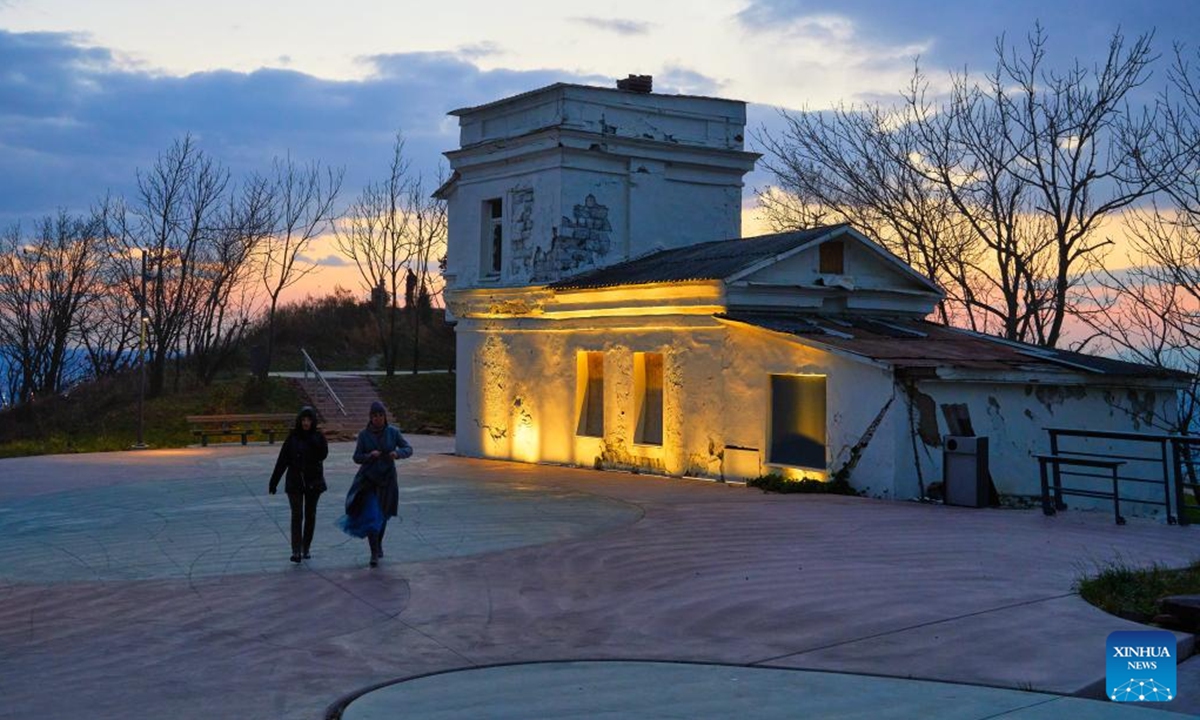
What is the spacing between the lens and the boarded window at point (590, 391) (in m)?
25.0

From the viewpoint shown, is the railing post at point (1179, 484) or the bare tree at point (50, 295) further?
the bare tree at point (50, 295)

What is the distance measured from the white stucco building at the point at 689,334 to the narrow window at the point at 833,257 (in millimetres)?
41

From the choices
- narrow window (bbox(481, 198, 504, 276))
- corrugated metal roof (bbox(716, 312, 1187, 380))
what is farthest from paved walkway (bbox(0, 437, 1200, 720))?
narrow window (bbox(481, 198, 504, 276))

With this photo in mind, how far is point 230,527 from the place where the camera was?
622 inches

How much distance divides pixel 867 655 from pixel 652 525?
701 centimetres

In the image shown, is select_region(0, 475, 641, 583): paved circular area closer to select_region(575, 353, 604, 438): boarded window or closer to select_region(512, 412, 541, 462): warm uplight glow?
select_region(575, 353, 604, 438): boarded window

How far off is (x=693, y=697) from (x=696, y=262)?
16.8 meters

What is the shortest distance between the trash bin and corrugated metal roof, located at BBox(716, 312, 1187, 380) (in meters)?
1.50

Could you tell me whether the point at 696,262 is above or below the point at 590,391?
above

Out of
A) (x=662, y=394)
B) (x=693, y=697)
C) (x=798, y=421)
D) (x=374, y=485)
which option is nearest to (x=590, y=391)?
(x=662, y=394)

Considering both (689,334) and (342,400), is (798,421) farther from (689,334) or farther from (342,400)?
(342,400)

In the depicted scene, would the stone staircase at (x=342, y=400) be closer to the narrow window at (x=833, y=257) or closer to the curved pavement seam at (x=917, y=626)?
the narrow window at (x=833, y=257)

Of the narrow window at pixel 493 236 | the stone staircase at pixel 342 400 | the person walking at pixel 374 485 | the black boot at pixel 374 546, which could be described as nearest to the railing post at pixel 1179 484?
the person walking at pixel 374 485

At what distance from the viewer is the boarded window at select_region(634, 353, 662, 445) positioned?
76.5 ft
